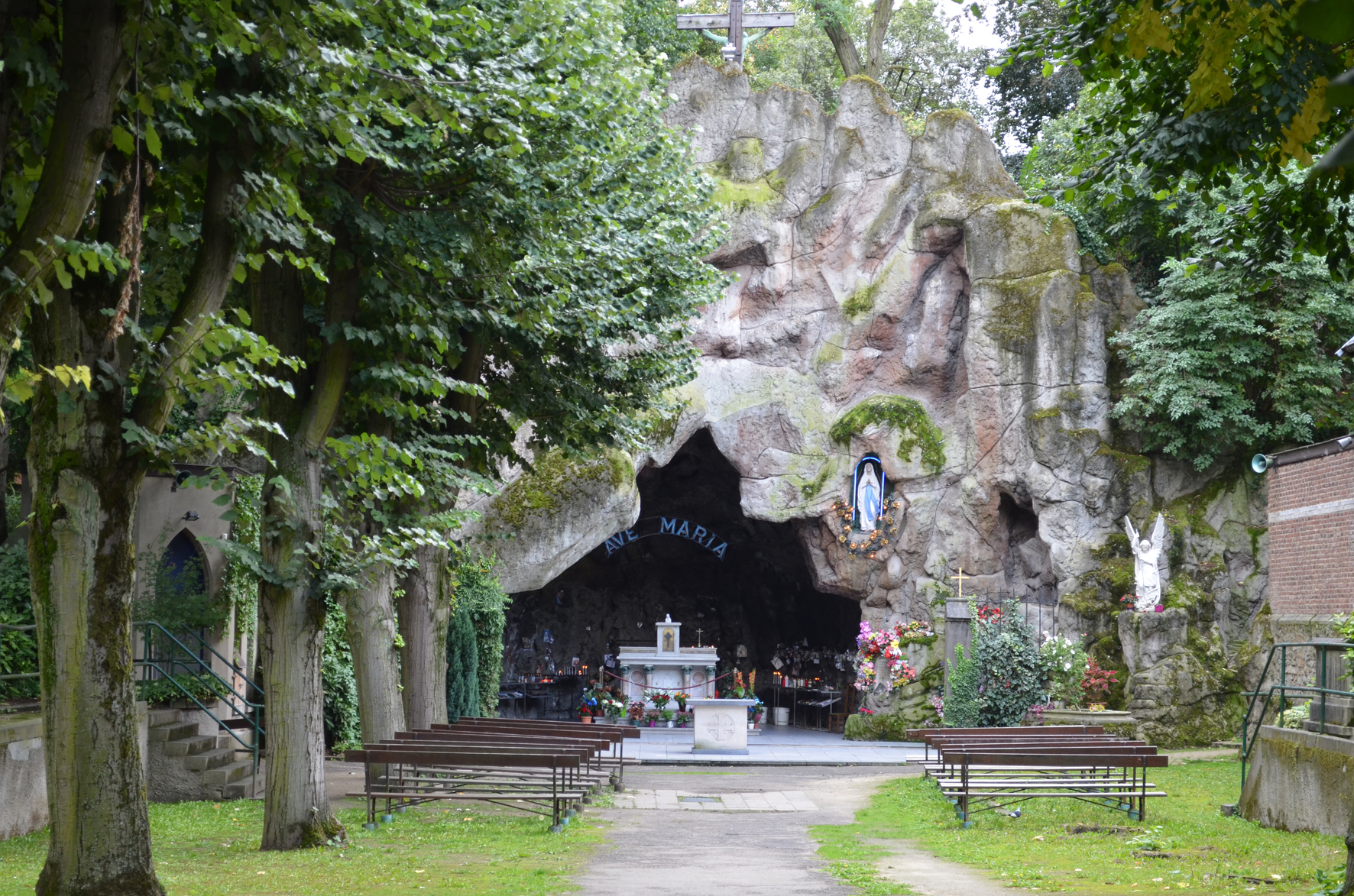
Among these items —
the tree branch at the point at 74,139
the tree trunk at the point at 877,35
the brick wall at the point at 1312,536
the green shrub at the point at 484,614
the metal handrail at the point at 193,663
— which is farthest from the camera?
the tree trunk at the point at 877,35

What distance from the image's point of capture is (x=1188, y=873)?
354 inches

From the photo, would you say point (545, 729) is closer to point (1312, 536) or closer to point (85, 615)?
point (85, 615)

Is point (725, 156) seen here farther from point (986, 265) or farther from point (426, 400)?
point (426, 400)

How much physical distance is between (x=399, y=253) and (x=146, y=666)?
829 centimetres

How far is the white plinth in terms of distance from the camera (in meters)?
21.6

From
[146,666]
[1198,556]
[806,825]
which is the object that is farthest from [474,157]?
[1198,556]

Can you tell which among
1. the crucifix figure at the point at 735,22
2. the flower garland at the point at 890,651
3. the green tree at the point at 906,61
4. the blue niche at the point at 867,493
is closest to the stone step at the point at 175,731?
the flower garland at the point at 890,651

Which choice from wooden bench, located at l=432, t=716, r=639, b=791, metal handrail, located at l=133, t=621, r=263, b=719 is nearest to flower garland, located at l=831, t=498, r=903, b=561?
wooden bench, located at l=432, t=716, r=639, b=791

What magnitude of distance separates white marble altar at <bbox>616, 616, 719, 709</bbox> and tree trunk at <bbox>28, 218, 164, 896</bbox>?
19117 mm

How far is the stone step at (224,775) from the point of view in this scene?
14.4m

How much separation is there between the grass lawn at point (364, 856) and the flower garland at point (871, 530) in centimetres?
1533

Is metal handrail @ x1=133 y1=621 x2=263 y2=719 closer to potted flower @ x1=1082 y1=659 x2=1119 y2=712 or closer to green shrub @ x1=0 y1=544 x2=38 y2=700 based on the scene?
green shrub @ x1=0 y1=544 x2=38 y2=700

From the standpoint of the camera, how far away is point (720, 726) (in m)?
21.8

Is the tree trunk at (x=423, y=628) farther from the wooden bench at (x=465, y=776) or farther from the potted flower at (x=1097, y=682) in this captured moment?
the potted flower at (x=1097, y=682)
